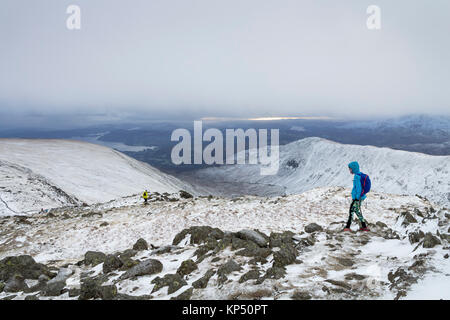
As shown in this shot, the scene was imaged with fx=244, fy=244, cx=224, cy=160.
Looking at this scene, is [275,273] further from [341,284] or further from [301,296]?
[341,284]

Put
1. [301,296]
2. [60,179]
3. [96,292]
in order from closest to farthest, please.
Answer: [301,296]
[96,292]
[60,179]

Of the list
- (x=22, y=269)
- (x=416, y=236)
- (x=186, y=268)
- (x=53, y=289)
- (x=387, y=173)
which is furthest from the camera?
(x=387, y=173)

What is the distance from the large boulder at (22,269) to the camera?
7.73m

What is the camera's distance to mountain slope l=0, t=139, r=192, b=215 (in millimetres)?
25469

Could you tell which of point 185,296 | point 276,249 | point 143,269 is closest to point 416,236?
point 276,249

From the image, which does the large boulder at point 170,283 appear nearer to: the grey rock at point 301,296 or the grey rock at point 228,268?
the grey rock at point 228,268

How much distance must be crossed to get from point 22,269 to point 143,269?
4256 millimetres

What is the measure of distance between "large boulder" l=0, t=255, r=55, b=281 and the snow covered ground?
2.87ft

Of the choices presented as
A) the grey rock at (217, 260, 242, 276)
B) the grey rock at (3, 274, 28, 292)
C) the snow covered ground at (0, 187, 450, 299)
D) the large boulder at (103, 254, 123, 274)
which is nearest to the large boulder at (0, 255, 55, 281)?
the grey rock at (3, 274, 28, 292)

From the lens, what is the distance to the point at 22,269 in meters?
7.90

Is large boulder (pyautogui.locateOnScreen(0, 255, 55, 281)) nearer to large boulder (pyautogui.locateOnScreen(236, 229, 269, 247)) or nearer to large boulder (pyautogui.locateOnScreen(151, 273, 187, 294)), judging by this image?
large boulder (pyautogui.locateOnScreen(151, 273, 187, 294))
